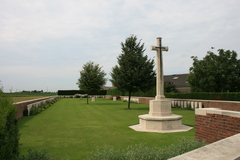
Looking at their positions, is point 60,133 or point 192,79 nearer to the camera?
point 60,133

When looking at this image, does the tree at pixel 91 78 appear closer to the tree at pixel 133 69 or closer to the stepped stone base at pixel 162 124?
the tree at pixel 133 69

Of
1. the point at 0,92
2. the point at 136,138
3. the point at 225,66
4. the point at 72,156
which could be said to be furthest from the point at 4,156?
the point at 225,66

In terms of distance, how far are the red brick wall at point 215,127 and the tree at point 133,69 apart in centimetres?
1127

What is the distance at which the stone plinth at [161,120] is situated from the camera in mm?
8227

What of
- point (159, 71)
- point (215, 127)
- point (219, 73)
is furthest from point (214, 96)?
point (215, 127)

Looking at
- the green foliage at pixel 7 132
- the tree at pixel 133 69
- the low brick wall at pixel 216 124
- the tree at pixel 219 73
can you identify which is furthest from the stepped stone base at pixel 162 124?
the tree at pixel 219 73

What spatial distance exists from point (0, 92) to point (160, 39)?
812 centimetres

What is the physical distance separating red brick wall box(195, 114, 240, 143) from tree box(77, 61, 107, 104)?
2131cm

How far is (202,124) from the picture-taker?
221 inches

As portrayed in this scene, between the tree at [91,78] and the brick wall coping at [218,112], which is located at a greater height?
the tree at [91,78]

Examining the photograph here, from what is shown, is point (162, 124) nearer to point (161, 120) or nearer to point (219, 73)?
point (161, 120)

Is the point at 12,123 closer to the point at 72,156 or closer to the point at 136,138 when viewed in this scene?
the point at 72,156

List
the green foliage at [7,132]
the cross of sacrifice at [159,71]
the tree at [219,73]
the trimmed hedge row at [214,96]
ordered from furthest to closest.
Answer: the tree at [219,73] → the trimmed hedge row at [214,96] → the cross of sacrifice at [159,71] → the green foliage at [7,132]

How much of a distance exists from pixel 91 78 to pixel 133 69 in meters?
10.4
